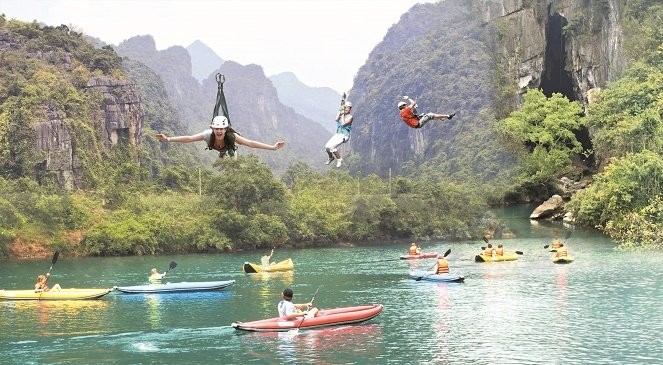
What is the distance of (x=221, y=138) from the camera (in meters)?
9.07

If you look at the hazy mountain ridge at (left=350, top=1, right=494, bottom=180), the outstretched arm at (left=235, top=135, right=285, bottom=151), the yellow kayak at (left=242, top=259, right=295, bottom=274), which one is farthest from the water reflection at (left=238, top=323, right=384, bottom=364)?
the hazy mountain ridge at (left=350, top=1, right=494, bottom=180)

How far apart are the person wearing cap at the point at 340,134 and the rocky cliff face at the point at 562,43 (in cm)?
5492

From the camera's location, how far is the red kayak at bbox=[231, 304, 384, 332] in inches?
950

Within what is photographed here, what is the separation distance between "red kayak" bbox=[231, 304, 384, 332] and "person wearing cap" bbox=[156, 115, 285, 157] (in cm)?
1535

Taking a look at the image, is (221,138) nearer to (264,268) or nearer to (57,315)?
(57,315)

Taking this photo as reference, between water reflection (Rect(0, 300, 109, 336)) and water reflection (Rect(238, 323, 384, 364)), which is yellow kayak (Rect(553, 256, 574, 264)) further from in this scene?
water reflection (Rect(0, 300, 109, 336))

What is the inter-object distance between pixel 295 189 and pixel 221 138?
55.1m

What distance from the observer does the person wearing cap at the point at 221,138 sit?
8.94 meters

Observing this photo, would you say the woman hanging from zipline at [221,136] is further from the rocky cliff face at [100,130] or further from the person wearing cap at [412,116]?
the rocky cliff face at [100,130]

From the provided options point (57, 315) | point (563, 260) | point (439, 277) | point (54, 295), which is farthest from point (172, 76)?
point (57, 315)

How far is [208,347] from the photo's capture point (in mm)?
23047

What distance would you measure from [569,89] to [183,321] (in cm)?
5442

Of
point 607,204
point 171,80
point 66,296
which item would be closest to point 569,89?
point 607,204

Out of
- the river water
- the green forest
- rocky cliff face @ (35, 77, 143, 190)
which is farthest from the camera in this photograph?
rocky cliff face @ (35, 77, 143, 190)
